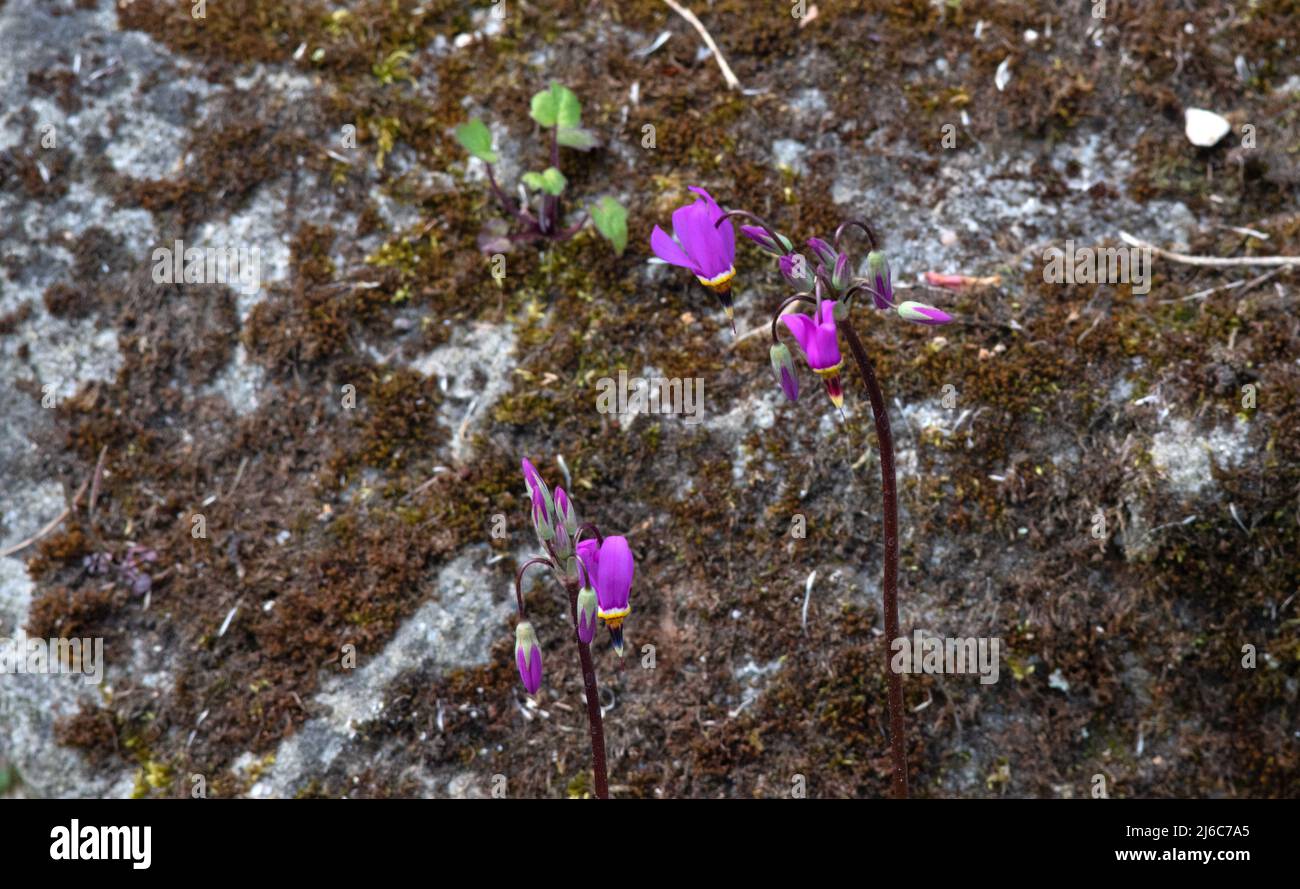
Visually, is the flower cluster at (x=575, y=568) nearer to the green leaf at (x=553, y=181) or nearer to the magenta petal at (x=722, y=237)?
the magenta petal at (x=722, y=237)

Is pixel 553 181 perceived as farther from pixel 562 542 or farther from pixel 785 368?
pixel 562 542

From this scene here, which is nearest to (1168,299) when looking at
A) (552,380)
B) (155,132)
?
(552,380)

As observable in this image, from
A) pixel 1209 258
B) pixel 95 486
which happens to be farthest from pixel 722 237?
pixel 95 486

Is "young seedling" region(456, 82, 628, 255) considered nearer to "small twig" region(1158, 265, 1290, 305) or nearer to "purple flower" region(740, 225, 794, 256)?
"purple flower" region(740, 225, 794, 256)

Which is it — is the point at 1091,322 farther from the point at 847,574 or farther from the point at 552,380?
the point at 552,380

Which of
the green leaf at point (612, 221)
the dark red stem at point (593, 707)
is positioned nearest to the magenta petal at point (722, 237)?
the dark red stem at point (593, 707)

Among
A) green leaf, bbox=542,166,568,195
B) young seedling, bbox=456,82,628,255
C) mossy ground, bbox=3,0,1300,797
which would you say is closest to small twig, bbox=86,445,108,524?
mossy ground, bbox=3,0,1300,797
